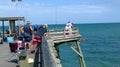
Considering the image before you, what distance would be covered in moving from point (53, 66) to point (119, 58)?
46.2 m

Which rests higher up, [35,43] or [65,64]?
Answer: [35,43]

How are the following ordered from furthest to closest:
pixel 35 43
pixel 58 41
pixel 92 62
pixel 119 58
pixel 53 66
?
pixel 119 58
pixel 92 62
pixel 58 41
pixel 35 43
pixel 53 66

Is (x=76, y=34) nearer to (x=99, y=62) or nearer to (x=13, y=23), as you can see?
(x=13, y=23)

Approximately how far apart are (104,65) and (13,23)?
12594 millimetres

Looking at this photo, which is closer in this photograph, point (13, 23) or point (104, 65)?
point (13, 23)

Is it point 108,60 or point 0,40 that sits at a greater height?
point 0,40

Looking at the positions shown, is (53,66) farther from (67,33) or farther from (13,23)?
(13,23)

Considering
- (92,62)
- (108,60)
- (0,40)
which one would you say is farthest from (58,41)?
(108,60)

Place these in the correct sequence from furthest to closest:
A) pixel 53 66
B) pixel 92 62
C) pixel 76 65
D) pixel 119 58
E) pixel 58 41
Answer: pixel 119 58 → pixel 92 62 → pixel 76 65 → pixel 58 41 → pixel 53 66

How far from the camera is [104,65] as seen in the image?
4491 centimetres

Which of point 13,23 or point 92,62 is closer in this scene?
point 13,23

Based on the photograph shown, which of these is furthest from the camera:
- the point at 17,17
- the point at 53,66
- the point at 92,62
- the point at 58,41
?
the point at 92,62

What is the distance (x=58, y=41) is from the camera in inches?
1105

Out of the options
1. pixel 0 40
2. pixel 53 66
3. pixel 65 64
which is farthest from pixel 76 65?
pixel 53 66
